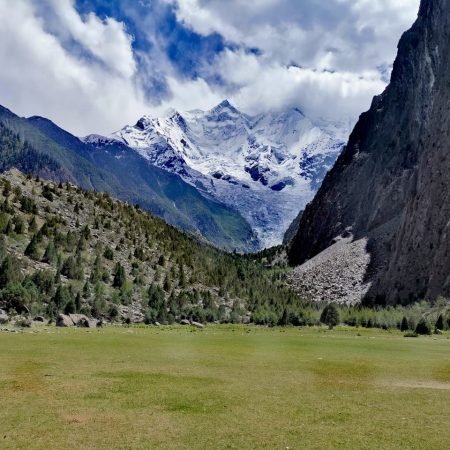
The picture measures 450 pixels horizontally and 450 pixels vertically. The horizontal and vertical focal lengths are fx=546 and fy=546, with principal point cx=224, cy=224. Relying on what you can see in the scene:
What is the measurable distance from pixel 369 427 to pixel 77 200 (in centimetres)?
17007

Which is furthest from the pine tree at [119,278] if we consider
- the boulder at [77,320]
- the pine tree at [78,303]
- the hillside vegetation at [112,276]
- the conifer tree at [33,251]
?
the boulder at [77,320]

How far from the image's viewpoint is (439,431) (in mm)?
22875

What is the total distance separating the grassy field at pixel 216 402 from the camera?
69.6ft

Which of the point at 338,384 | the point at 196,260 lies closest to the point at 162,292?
the point at 196,260

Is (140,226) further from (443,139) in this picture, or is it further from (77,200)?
(443,139)

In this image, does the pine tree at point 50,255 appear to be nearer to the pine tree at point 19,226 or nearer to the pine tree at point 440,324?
the pine tree at point 19,226

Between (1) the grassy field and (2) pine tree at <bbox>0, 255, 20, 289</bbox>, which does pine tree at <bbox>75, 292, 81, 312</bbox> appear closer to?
(2) pine tree at <bbox>0, 255, 20, 289</bbox>

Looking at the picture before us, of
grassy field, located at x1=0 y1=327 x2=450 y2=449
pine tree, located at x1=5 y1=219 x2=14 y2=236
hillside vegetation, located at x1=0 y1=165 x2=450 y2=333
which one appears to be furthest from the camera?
pine tree, located at x1=5 y1=219 x2=14 y2=236

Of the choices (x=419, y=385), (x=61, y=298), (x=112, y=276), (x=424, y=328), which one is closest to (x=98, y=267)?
(x=112, y=276)

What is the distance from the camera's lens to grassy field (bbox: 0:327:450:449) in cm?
2122

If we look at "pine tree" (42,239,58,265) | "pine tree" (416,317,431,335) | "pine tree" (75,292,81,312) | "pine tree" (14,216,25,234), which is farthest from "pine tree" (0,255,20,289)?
"pine tree" (416,317,431,335)

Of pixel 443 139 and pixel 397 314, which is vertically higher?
pixel 443 139

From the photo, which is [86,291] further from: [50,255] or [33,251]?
[33,251]

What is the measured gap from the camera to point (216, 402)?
91.7 feet
